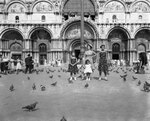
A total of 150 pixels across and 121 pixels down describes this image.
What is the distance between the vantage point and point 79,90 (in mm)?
9234

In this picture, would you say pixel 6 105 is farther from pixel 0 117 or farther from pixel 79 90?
pixel 79 90

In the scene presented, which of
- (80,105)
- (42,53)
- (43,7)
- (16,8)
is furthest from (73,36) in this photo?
(80,105)

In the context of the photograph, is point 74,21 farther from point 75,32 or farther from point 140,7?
point 140,7

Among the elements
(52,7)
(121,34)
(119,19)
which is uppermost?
(52,7)

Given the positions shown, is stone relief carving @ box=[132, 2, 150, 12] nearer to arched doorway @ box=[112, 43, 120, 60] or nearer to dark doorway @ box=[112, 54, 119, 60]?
arched doorway @ box=[112, 43, 120, 60]

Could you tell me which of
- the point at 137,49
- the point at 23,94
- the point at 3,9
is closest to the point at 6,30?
the point at 3,9

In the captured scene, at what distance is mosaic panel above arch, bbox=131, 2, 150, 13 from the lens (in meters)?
33.2

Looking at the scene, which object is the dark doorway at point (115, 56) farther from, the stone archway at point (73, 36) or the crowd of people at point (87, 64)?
the crowd of people at point (87, 64)

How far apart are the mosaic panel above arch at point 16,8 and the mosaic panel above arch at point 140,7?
18.1 metres

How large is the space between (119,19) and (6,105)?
28.9 m

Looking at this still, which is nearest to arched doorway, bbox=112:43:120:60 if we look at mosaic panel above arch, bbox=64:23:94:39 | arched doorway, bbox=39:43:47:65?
mosaic panel above arch, bbox=64:23:94:39

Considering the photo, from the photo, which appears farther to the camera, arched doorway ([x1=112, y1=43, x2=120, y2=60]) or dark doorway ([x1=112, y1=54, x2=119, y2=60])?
dark doorway ([x1=112, y1=54, x2=119, y2=60])

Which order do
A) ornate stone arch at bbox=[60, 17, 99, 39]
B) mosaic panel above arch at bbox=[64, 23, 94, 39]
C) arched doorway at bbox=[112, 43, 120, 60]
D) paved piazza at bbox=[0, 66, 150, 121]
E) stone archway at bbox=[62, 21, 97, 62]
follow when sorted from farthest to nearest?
arched doorway at bbox=[112, 43, 120, 60], mosaic panel above arch at bbox=[64, 23, 94, 39], stone archway at bbox=[62, 21, 97, 62], ornate stone arch at bbox=[60, 17, 99, 39], paved piazza at bbox=[0, 66, 150, 121]

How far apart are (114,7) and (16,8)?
16184 mm
